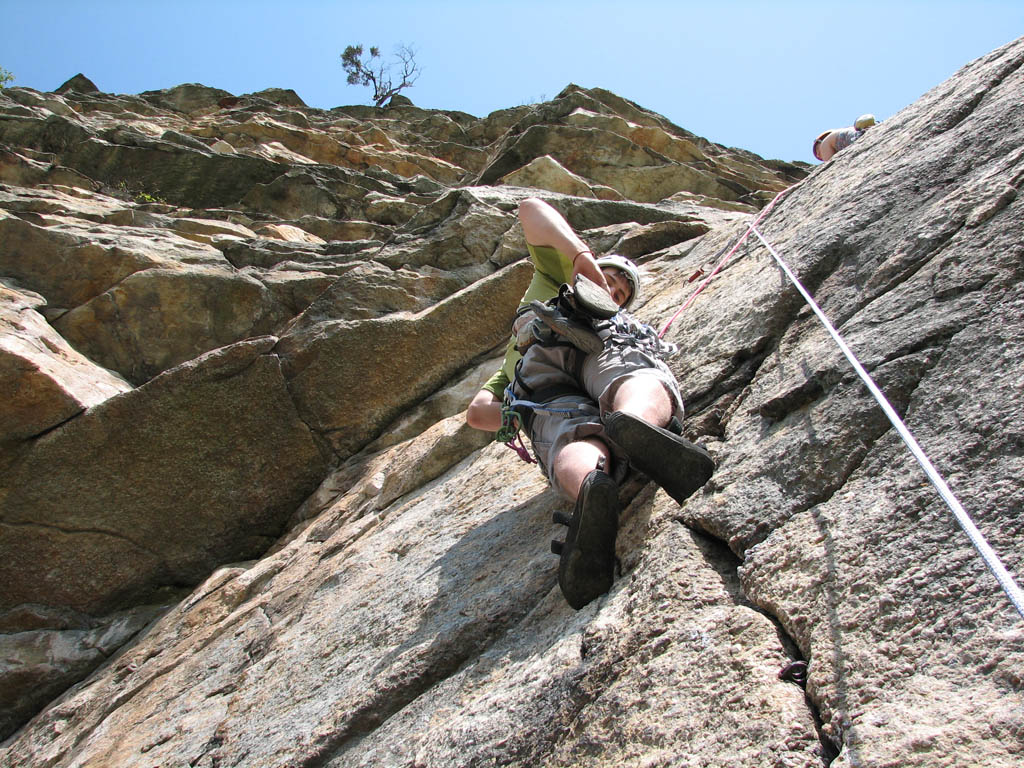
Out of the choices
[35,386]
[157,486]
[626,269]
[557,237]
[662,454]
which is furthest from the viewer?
[157,486]

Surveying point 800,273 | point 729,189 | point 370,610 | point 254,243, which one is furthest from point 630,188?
point 370,610

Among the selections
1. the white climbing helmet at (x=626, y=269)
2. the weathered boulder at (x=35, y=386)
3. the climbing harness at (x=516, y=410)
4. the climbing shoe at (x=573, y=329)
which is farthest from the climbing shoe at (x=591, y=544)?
the weathered boulder at (x=35, y=386)

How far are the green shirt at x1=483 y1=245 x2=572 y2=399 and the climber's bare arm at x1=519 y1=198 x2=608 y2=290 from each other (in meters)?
0.06

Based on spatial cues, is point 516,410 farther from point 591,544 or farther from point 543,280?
point 591,544

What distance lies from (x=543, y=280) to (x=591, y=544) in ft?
6.08

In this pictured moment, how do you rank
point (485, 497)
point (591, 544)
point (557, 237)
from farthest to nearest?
point (485, 497), point (557, 237), point (591, 544)

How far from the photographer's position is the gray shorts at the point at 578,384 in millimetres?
3025

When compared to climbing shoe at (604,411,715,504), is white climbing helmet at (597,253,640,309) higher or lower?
higher

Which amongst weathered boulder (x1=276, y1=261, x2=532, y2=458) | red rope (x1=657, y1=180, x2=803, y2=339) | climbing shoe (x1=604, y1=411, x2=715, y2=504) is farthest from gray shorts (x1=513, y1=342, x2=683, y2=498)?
weathered boulder (x1=276, y1=261, x2=532, y2=458)

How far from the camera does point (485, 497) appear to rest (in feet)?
14.3

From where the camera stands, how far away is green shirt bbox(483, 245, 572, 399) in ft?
12.6

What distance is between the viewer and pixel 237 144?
1773cm

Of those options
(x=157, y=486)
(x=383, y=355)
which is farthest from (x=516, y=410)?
(x=157, y=486)

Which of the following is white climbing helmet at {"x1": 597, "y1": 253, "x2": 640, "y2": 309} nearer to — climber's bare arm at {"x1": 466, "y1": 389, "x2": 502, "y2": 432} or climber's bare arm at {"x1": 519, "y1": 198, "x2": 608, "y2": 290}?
climber's bare arm at {"x1": 519, "y1": 198, "x2": 608, "y2": 290}
